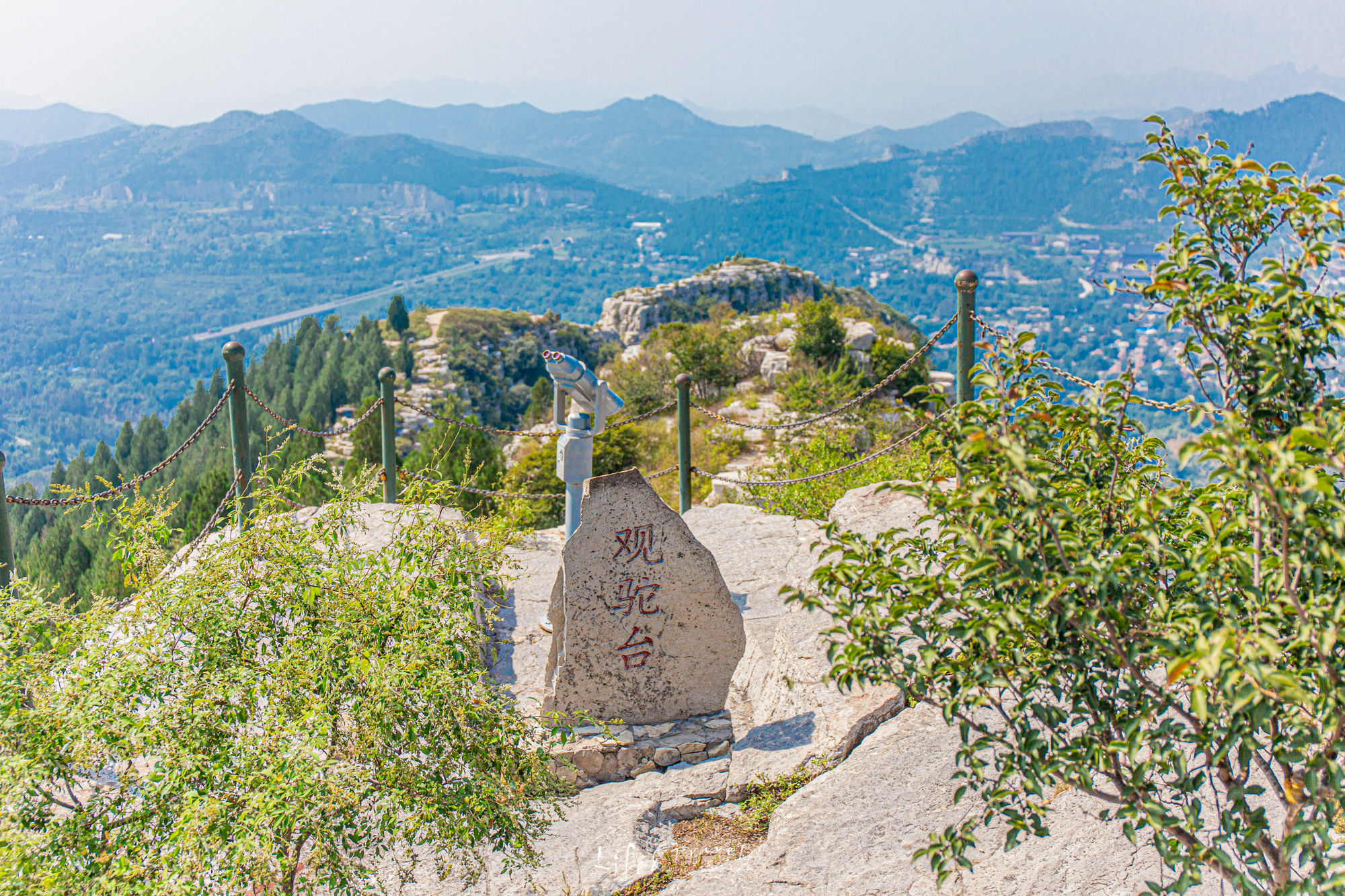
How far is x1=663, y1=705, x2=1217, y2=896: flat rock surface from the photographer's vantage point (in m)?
2.76

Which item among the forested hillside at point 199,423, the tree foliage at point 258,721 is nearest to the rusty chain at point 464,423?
the tree foliage at point 258,721

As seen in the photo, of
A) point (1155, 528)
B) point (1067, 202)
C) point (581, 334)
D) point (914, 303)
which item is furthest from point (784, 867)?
point (1067, 202)

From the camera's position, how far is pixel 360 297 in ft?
570

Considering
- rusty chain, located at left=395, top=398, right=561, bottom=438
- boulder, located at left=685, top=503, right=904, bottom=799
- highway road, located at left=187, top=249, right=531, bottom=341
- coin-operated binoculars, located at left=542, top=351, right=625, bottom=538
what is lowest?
highway road, located at left=187, top=249, right=531, bottom=341

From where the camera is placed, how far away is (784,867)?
304 cm

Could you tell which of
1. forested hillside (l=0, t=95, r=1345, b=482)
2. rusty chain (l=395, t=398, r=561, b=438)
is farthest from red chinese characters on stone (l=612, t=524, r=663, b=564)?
forested hillside (l=0, t=95, r=1345, b=482)

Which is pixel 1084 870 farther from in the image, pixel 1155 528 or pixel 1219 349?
pixel 1219 349

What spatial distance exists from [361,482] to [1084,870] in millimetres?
2559

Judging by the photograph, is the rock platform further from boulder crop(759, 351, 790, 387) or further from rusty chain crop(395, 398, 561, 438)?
boulder crop(759, 351, 790, 387)

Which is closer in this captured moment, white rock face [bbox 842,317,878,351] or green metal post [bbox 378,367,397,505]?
green metal post [bbox 378,367,397,505]

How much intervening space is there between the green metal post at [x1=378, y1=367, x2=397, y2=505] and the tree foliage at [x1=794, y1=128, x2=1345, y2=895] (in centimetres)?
523

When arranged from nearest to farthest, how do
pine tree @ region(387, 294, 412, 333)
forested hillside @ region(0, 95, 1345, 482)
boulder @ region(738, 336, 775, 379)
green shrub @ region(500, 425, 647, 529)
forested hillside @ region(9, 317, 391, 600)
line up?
green shrub @ region(500, 425, 647, 529), boulder @ region(738, 336, 775, 379), forested hillside @ region(9, 317, 391, 600), pine tree @ region(387, 294, 412, 333), forested hillside @ region(0, 95, 1345, 482)

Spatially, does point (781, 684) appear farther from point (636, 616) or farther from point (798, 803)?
point (798, 803)

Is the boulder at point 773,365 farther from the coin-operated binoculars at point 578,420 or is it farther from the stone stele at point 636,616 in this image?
the stone stele at point 636,616
